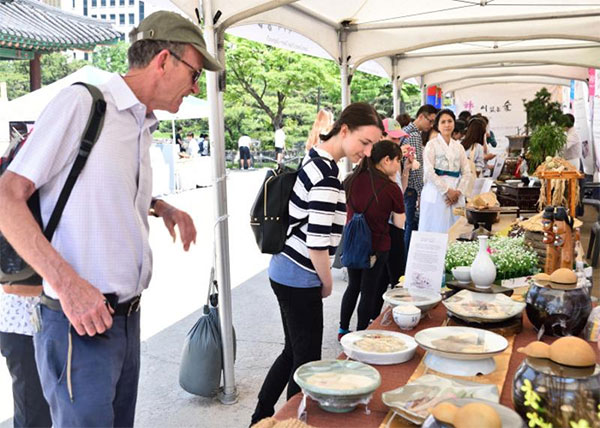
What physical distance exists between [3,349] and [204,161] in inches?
626

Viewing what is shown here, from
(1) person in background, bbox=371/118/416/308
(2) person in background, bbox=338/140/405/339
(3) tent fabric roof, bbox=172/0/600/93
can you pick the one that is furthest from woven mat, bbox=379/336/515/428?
(3) tent fabric roof, bbox=172/0/600/93

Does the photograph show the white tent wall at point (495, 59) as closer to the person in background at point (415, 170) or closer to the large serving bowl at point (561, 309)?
the person in background at point (415, 170)

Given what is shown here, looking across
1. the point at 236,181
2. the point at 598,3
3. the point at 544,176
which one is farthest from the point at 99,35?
the point at 544,176

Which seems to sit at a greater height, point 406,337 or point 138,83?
point 138,83

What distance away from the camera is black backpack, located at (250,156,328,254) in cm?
262

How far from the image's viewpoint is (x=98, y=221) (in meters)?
1.53

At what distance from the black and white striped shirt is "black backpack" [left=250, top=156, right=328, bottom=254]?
0.08 feet

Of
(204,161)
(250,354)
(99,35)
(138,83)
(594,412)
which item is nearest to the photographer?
(594,412)

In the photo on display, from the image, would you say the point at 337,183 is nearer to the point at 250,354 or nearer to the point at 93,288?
the point at 93,288

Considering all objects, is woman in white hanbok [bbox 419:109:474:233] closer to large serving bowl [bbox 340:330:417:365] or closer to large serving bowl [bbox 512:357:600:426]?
large serving bowl [bbox 340:330:417:365]

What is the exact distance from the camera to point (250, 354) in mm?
4250

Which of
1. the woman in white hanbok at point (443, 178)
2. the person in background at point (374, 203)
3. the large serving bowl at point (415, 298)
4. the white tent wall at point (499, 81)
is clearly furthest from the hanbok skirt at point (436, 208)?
the white tent wall at point (499, 81)

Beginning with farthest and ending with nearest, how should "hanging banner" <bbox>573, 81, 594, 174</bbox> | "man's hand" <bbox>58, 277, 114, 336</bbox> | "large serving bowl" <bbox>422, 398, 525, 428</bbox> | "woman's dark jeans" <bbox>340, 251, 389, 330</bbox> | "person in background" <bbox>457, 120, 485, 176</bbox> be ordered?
1. "hanging banner" <bbox>573, 81, 594, 174</bbox>
2. "person in background" <bbox>457, 120, 485, 176</bbox>
3. "woman's dark jeans" <bbox>340, 251, 389, 330</bbox>
4. "man's hand" <bbox>58, 277, 114, 336</bbox>
5. "large serving bowl" <bbox>422, 398, 525, 428</bbox>

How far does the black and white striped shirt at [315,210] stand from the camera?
8.24 ft
